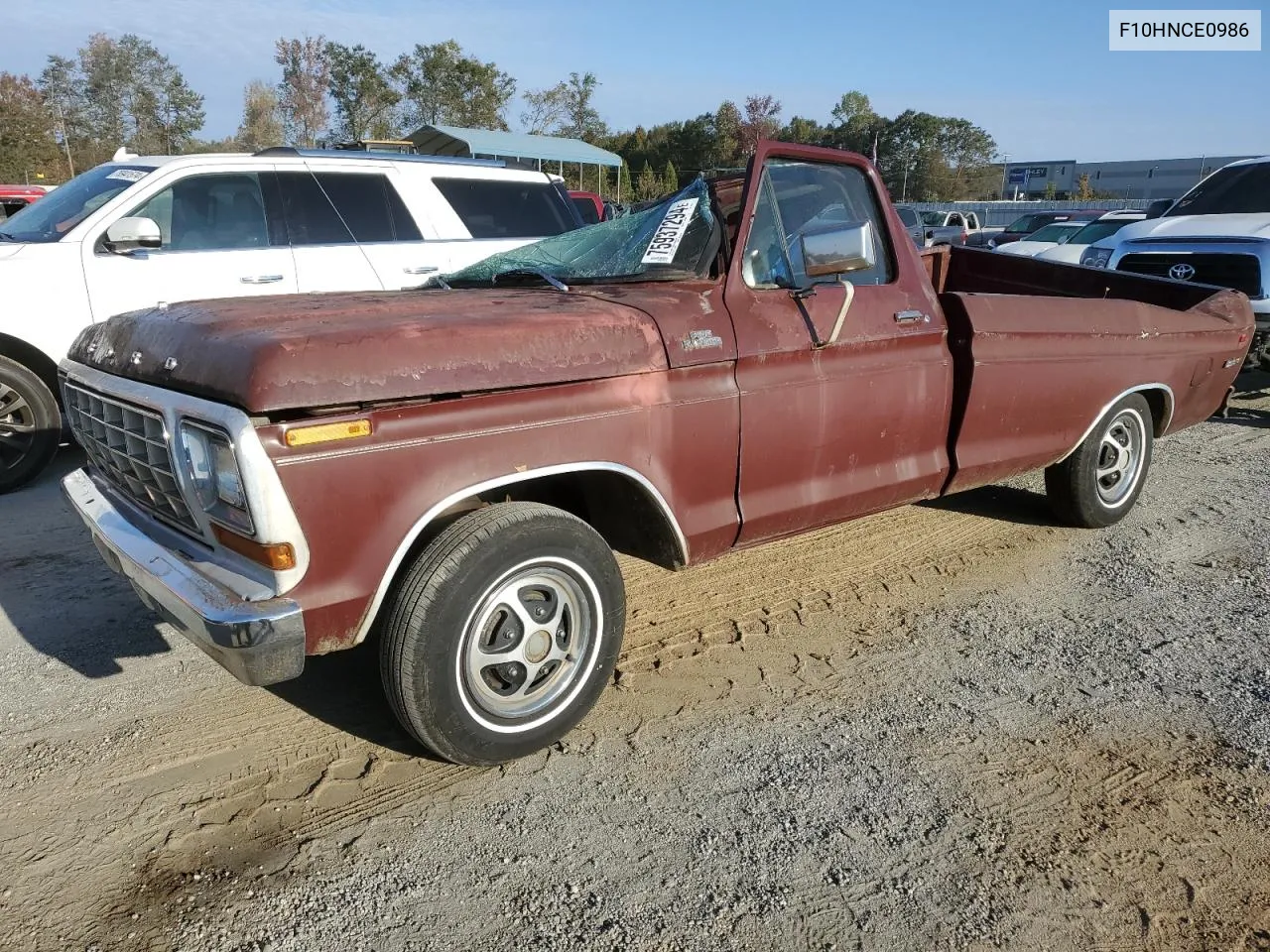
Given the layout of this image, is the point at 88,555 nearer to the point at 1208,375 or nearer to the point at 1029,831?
the point at 1029,831

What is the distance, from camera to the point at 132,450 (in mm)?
2852

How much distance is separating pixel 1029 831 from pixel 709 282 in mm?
2139

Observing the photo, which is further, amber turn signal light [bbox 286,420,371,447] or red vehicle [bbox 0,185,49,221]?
red vehicle [bbox 0,185,49,221]

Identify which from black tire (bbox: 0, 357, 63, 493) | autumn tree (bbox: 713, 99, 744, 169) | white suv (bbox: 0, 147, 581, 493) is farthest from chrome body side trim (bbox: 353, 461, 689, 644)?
autumn tree (bbox: 713, 99, 744, 169)

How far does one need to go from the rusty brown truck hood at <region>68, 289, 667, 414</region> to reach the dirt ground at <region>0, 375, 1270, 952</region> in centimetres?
127

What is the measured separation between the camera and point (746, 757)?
3.02 m

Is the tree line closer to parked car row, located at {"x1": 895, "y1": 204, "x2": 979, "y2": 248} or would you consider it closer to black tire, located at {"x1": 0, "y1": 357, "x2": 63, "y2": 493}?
parked car row, located at {"x1": 895, "y1": 204, "x2": 979, "y2": 248}

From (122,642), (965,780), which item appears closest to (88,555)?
(122,642)

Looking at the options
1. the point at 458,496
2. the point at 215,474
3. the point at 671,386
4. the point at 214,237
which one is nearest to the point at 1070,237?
the point at 214,237

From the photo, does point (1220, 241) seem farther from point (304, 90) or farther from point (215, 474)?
point (304, 90)

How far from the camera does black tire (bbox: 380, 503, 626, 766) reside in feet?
8.56

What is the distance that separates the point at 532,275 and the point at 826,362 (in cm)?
133

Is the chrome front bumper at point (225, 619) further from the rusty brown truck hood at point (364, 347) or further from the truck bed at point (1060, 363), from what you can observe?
the truck bed at point (1060, 363)

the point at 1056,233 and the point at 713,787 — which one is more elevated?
the point at 1056,233
